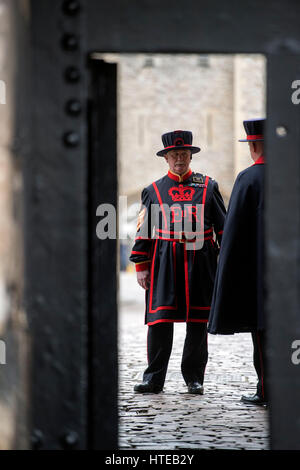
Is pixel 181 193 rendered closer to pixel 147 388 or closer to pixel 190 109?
pixel 147 388

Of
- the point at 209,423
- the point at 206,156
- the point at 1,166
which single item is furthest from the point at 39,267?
the point at 206,156

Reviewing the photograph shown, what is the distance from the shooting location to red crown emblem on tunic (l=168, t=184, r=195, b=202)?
19.4 feet

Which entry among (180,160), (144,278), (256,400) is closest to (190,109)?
(180,160)

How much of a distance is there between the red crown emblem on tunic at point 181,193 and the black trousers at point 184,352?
92 cm

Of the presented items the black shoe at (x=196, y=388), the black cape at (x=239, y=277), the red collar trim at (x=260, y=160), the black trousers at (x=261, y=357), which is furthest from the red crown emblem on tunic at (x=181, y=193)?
the black shoe at (x=196, y=388)

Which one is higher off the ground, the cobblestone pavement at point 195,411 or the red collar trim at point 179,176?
the red collar trim at point 179,176

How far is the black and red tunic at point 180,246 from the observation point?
5781mm

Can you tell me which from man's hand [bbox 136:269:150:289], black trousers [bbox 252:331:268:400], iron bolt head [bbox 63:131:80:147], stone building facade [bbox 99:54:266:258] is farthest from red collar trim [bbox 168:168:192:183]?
stone building facade [bbox 99:54:266:258]

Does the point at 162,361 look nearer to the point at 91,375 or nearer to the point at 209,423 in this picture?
the point at 209,423

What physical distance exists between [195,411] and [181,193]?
5.52 feet

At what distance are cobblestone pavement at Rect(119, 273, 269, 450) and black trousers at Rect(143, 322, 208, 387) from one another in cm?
13

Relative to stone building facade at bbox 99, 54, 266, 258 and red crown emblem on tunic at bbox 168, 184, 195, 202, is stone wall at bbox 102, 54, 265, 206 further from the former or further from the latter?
red crown emblem on tunic at bbox 168, 184, 195, 202

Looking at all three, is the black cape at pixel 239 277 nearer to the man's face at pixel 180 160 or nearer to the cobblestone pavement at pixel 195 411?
the cobblestone pavement at pixel 195 411

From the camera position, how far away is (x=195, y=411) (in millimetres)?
5070
